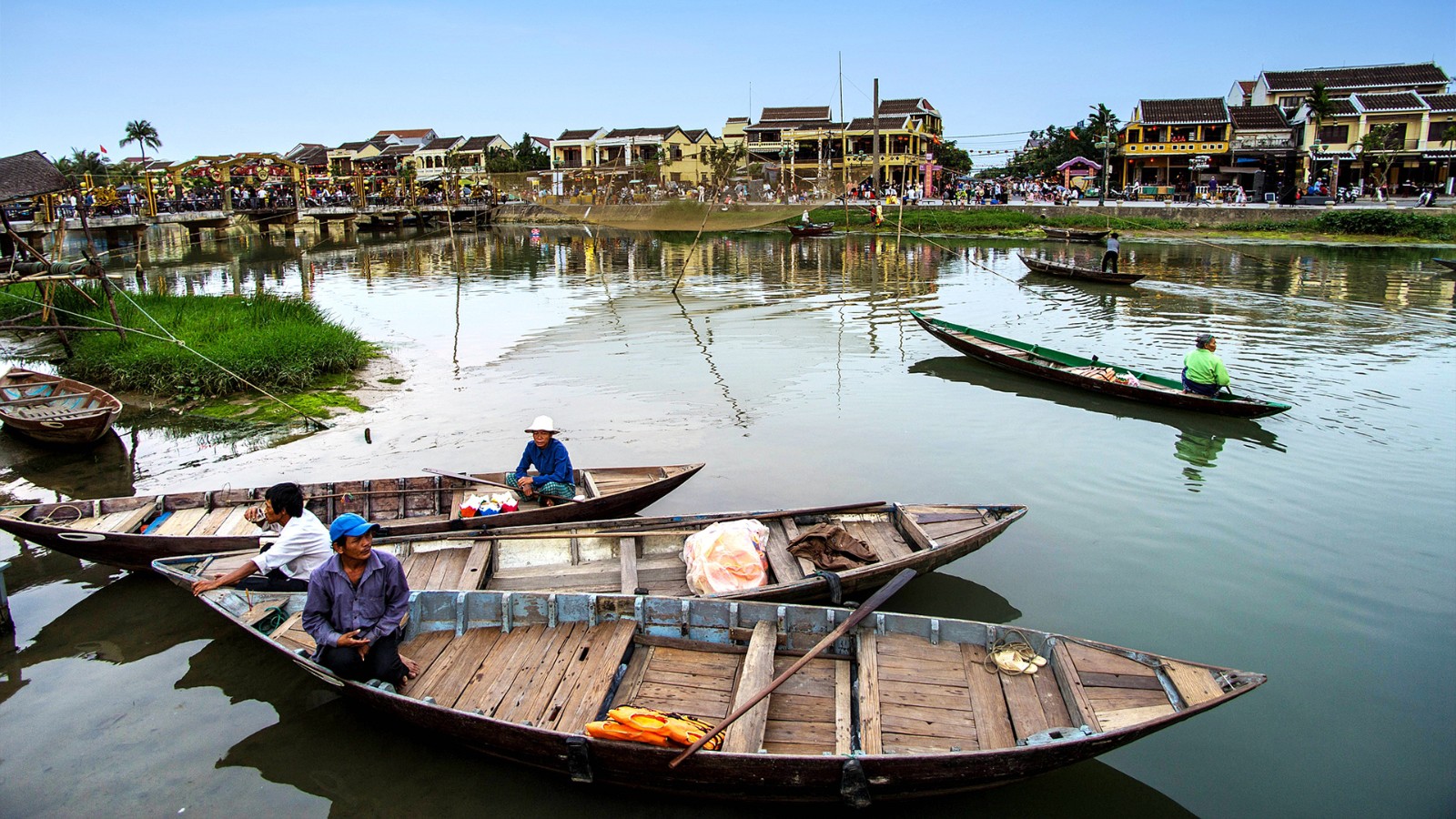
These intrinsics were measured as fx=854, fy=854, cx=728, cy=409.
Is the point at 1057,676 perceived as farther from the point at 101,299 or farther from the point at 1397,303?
the point at 1397,303

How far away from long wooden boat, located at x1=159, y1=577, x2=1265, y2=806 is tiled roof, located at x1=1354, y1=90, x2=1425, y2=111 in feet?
170

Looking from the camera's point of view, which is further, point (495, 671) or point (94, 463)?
point (94, 463)

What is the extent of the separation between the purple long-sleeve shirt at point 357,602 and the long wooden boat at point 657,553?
1.19 meters

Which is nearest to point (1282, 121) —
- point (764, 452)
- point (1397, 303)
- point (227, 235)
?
point (1397, 303)

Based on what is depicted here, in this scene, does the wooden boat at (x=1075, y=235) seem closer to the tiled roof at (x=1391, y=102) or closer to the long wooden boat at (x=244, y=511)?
the tiled roof at (x=1391, y=102)

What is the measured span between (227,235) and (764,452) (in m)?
48.9

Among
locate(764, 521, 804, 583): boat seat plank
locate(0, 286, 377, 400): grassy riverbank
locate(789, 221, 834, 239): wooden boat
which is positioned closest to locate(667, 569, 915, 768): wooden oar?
locate(764, 521, 804, 583): boat seat plank

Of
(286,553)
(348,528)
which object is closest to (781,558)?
(348,528)

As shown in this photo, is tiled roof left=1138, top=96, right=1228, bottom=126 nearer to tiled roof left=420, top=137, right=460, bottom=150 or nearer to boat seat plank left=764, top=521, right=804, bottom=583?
boat seat plank left=764, top=521, right=804, bottom=583

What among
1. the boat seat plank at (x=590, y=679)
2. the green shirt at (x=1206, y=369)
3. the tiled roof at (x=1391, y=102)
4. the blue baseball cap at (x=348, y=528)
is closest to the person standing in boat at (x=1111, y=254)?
the green shirt at (x=1206, y=369)

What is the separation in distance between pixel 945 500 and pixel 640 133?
220 ft

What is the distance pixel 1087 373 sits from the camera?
13406 mm

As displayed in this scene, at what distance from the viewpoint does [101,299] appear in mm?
16406

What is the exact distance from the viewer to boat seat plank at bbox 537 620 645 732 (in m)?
5.03
